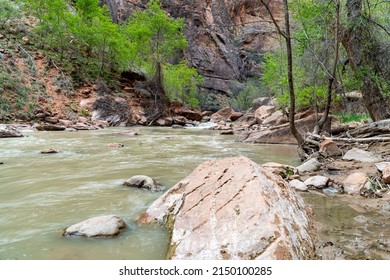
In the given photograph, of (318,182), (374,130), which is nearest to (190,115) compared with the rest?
(374,130)

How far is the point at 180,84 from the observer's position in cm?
3275

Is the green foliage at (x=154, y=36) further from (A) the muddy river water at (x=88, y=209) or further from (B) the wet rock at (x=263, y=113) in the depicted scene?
(A) the muddy river water at (x=88, y=209)

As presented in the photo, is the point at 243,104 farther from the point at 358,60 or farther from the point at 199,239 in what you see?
the point at 199,239

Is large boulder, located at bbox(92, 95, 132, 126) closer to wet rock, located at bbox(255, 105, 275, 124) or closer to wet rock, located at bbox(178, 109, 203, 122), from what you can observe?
wet rock, located at bbox(178, 109, 203, 122)

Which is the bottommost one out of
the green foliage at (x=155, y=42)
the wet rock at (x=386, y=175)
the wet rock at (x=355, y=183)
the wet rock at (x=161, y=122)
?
the wet rock at (x=161, y=122)

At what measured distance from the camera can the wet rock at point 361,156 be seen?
5.99 meters

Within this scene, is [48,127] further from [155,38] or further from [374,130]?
[155,38]

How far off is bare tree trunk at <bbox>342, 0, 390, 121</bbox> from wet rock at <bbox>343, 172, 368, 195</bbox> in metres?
4.79

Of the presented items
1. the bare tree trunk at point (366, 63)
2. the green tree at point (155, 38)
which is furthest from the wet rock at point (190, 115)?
the bare tree trunk at point (366, 63)

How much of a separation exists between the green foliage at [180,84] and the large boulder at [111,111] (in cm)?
690

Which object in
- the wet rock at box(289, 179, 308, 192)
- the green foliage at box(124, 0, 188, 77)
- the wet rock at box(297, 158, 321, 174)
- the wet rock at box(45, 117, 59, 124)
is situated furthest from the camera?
the green foliage at box(124, 0, 188, 77)

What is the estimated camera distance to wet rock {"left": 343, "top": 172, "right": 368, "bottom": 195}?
443 cm

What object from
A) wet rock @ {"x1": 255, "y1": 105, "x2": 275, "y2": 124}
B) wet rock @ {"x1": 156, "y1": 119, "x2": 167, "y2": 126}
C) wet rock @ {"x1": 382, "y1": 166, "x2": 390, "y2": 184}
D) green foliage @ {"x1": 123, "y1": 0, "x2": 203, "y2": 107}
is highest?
green foliage @ {"x1": 123, "y1": 0, "x2": 203, "y2": 107}

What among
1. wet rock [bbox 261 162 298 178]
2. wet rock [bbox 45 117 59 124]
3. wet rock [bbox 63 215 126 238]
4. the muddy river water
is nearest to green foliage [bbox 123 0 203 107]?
wet rock [bbox 45 117 59 124]
